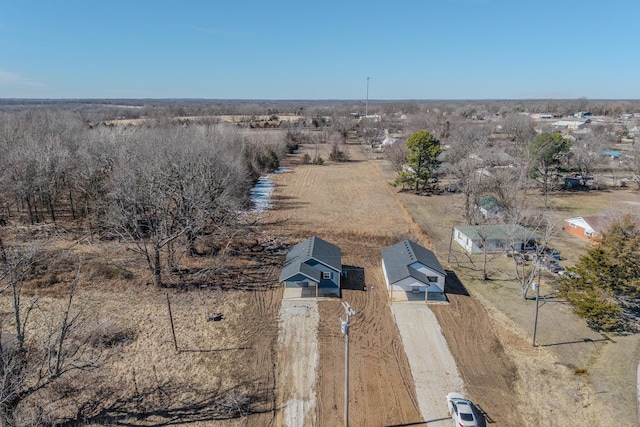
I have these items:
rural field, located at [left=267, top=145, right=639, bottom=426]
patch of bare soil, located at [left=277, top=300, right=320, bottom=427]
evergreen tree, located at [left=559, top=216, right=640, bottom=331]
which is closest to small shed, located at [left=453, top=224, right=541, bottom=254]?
rural field, located at [left=267, top=145, right=639, bottom=426]

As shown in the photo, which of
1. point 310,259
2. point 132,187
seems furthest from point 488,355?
point 132,187

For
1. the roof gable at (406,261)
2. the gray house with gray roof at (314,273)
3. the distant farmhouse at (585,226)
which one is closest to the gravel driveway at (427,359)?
the roof gable at (406,261)

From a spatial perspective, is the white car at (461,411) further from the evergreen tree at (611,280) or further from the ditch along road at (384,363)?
the evergreen tree at (611,280)

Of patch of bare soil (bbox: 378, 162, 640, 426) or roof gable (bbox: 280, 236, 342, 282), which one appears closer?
patch of bare soil (bbox: 378, 162, 640, 426)

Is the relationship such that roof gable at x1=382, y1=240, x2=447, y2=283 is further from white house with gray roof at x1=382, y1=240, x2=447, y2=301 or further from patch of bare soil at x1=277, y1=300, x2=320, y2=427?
patch of bare soil at x1=277, y1=300, x2=320, y2=427

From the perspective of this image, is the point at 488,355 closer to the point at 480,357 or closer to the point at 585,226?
the point at 480,357

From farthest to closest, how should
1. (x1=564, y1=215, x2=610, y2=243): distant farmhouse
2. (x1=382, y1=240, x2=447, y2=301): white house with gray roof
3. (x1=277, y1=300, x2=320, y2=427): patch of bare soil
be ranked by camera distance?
(x1=564, y1=215, x2=610, y2=243): distant farmhouse < (x1=382, y1=240, x2=447, y2=301): white house with gray roof < (x1=277, y1=300, x2=320, y2=427): patch of bare soil

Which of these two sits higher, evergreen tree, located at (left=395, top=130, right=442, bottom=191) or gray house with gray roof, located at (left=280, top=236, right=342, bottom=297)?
evergreen tree, located at (left=395, top=130, right=442, bottom=191)

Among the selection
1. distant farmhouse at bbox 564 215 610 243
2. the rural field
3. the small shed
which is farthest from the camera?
distant farmhouse at bbox 564 215 610 243
